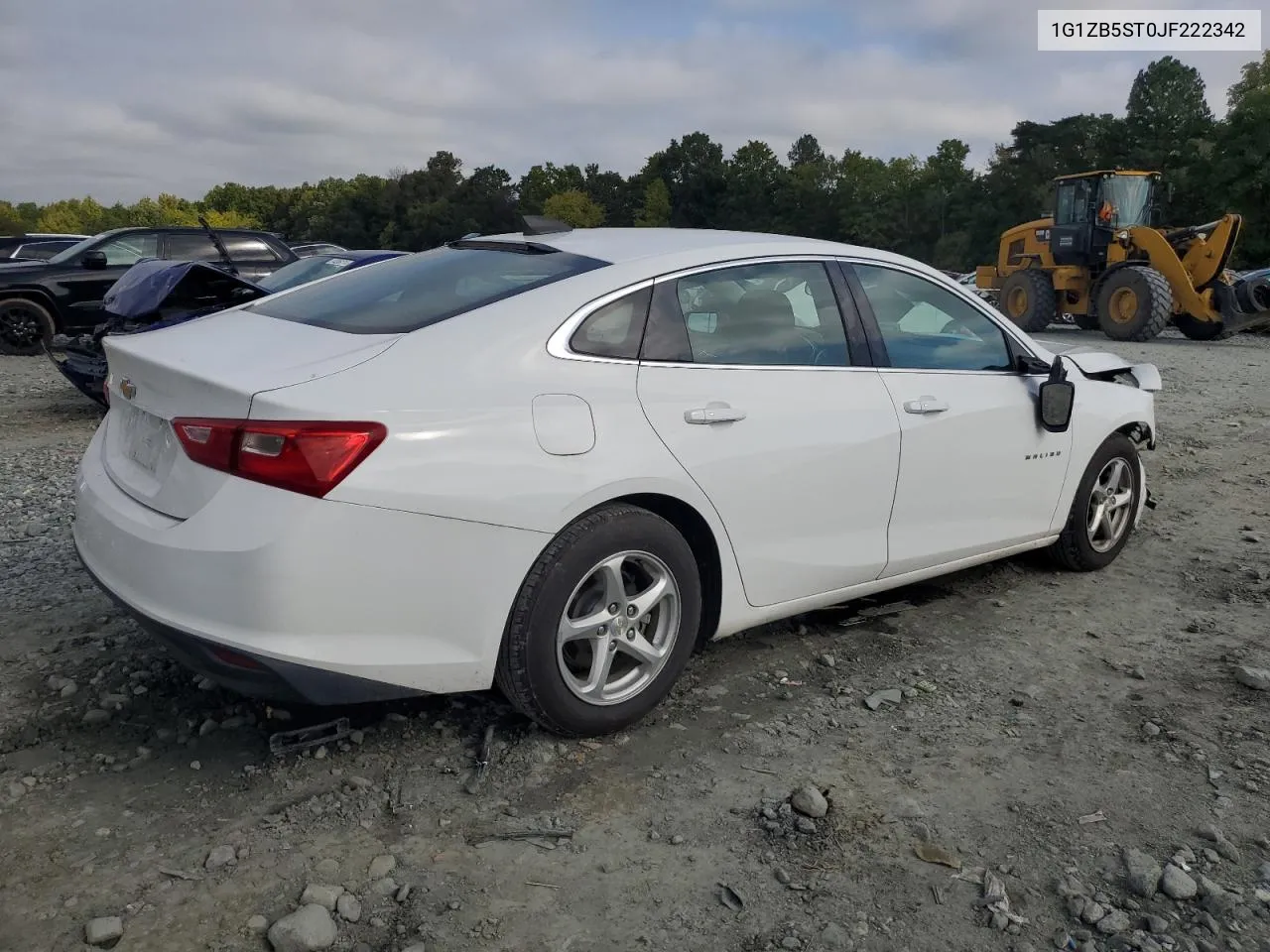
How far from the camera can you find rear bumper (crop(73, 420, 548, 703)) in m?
2.60

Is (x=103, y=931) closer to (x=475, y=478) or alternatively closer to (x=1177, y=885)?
(x=475, y=478)

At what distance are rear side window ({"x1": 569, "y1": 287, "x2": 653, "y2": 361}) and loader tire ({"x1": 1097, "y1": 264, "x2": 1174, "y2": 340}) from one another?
15.7 metres

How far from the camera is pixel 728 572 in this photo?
3410 millimetres

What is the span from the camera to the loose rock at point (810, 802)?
2.83 metres

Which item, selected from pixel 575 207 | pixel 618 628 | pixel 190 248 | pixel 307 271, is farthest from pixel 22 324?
pixel 575 207

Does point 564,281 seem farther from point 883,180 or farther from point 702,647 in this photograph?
point 883,180

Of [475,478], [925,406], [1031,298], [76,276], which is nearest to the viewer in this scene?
[475,478]

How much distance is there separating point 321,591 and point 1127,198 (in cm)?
1898

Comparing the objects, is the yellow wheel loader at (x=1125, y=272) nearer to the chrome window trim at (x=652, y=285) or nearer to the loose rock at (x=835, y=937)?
the chrome window trim at (x=652, y=285)

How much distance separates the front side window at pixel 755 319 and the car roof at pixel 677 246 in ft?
0.20

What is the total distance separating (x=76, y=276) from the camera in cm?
1250

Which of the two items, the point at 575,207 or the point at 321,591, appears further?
the point at 575,207

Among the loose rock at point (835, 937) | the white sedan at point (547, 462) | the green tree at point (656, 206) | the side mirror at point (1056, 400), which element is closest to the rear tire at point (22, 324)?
the white sedan at point (547, 462)

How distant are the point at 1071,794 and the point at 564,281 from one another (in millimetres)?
2096
